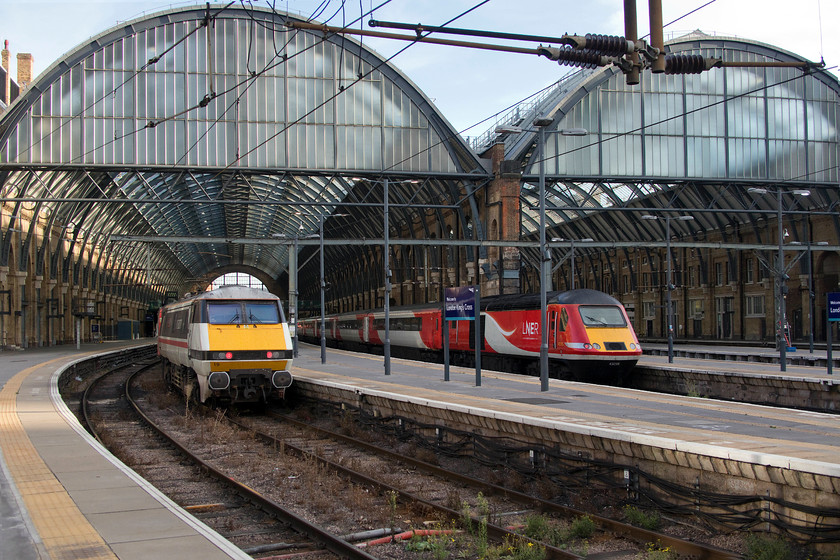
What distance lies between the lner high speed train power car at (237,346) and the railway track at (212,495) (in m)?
1.86

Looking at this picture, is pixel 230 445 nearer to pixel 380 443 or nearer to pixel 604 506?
pixel 380 443

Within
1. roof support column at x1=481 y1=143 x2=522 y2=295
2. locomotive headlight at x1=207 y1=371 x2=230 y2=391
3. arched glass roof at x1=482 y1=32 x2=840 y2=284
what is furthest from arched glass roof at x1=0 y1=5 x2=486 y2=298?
locomotive headlight at x1=207 y1=371 x2=230 y2=391

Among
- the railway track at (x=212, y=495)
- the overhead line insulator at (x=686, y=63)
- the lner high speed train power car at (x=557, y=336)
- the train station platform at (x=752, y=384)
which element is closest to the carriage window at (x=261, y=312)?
the railway track at (x=212, y=495)

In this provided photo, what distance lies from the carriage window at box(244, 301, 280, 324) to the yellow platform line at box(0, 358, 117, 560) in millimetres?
7797

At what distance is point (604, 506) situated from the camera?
37.2 feet

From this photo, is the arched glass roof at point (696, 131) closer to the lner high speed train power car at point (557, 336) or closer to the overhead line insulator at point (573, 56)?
the lner high speed train power car at point (557, 336)

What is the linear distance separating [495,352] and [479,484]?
19.4 meters

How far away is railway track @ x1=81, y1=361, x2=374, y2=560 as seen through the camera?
941cm

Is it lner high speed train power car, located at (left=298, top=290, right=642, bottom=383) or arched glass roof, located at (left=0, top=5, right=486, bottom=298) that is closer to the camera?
lner high speed train power car, located at (left=298, top=290, right=642, bottom=383)

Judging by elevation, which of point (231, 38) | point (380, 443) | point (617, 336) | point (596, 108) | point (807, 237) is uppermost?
point (231, 38)

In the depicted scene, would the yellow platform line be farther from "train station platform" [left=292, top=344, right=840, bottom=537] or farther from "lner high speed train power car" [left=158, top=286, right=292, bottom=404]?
"train station platform" [left=292, top=344, right=840, bottom=537]

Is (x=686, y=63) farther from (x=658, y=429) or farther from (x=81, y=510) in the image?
(x=81, y=510)

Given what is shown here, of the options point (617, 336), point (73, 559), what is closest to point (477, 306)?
point (617, 336)

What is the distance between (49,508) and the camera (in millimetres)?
8938
